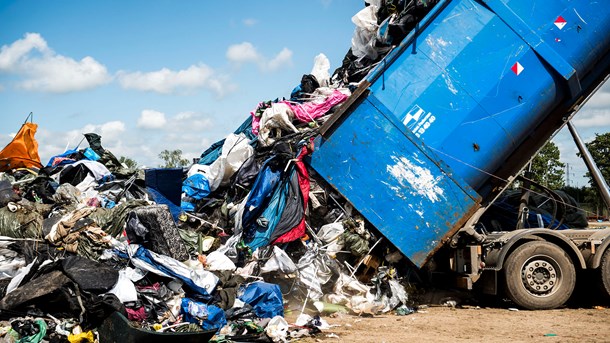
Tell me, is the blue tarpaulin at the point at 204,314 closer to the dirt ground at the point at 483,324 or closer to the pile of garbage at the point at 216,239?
the pile of garbage at the point at 216,239

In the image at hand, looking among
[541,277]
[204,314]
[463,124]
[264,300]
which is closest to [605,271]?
[541,277]

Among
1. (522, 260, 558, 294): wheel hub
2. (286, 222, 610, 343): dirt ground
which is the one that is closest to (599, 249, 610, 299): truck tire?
(286, 222, 610, 343): dirt ground

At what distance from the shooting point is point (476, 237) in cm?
609

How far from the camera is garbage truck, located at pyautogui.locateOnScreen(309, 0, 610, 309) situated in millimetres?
6016

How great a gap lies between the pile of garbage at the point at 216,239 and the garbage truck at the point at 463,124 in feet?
1.28

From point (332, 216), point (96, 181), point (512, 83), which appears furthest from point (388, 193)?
point (96, 181)

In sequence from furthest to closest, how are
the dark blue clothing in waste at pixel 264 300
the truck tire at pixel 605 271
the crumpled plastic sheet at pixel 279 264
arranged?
1. the truck tire at pixel 605 271
2. the crumpled plastic sheet at pixel 279 264
3. the dark blue clothing in waste at pixel 264 300

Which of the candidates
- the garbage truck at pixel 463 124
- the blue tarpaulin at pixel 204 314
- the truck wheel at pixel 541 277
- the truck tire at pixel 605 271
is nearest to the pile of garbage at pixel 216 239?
the blue tarpaulin at pixel 204 314

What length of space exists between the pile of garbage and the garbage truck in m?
0.39

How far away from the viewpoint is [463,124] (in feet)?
19.8

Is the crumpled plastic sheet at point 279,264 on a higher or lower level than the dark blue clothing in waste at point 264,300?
higher

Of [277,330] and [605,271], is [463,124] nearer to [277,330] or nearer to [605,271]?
[605,271]

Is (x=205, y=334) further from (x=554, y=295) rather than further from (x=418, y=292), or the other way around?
(x=554, y=295)

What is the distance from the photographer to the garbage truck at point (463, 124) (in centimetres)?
602
